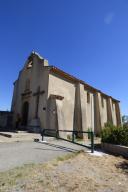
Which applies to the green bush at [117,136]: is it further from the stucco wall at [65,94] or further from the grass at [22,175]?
the stucco wall at [65,94]

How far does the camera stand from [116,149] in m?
8.44

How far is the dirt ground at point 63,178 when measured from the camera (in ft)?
12.0

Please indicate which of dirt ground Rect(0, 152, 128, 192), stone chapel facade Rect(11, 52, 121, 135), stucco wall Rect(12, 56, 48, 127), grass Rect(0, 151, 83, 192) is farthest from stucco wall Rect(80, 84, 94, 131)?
grass Rect(0, 151, 83, 192)

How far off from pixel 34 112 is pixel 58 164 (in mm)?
10863

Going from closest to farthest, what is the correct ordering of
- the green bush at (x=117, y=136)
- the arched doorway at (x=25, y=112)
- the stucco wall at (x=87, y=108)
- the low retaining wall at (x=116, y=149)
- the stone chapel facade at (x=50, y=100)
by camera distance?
the low retaining wall at (x=116, y=149)
the green bush at (x=117, y=136)
the stone chapel facade at (x=50, y=100)
the arched doorway at (x=25, y=112)
the stucco wall at (x=87, y=108)

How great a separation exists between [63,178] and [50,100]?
36.2 feet

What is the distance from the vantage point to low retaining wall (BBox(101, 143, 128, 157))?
312 inches

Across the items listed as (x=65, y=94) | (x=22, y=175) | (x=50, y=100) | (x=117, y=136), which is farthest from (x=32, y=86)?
(x=22, y=175)

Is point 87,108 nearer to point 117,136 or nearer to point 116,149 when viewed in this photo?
point 117,136

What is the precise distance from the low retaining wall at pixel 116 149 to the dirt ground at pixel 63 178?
2.43m

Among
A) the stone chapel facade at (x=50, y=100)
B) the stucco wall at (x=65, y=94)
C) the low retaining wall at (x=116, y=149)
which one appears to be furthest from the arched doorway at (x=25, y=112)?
the low retaining wall at (x=116, y=149)

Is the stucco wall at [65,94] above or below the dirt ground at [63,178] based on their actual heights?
above

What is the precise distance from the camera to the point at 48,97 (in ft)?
49.4

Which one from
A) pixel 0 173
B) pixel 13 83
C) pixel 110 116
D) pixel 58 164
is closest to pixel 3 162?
pixel 0 173
